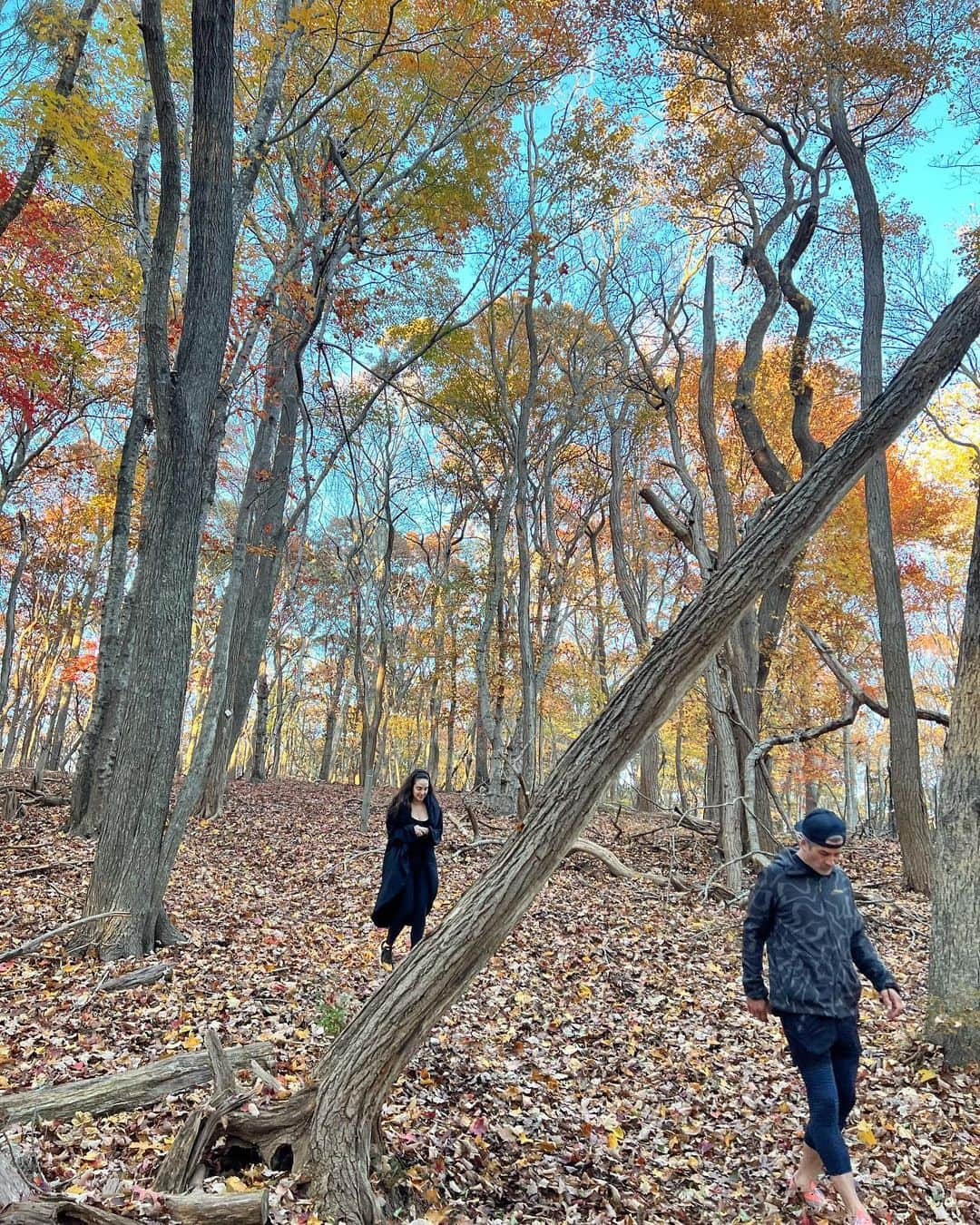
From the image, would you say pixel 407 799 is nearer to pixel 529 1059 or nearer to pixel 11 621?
pixel 529 1059

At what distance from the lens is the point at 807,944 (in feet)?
10.6

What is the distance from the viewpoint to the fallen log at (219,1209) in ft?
7.95

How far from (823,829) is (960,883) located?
2533 mm

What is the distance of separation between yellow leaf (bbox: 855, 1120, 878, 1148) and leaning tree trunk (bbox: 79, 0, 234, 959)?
5.10 meters

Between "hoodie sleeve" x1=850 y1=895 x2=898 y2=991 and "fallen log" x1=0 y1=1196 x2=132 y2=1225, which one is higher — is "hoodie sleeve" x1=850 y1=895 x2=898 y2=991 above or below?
above

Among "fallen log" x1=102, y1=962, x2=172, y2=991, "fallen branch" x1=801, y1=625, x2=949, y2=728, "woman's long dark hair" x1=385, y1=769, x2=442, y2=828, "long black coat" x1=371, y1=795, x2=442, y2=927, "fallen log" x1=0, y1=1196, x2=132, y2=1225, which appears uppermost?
"fallen branch" x1=801, y1=625, x2=949, y2=728

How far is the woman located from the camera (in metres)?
5.95

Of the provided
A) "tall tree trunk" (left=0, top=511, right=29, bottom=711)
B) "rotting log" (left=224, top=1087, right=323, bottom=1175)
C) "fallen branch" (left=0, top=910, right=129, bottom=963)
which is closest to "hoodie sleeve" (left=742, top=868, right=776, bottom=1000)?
"rotting log" (left=224, top=1087, right=323, bottom=1175)

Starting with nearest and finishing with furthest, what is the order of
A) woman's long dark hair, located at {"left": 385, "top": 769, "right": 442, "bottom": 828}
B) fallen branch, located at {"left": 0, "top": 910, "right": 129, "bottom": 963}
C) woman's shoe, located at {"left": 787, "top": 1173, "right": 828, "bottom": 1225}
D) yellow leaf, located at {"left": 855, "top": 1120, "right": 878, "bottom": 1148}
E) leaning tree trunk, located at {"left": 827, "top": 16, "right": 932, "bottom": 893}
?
1. woman's shoe, located at {"left": 787, "top": 1173, "right": 828, "bottom": 1225}
2. yellow leaf, located at {"left": 855, "top": 1120, "right": 878, "bottom": 1148}
3. fallen branch, located at {"left": 0, "top": 910, "right": 129, "bottom": 963}
4. woman's long dark hair, located at {"left": 385, "top": 769, "right": 442, "bottom": 828}
5. leaning tree trunk, located at {"left": 827, "top": 16, "right": 932, "bottom": 893}

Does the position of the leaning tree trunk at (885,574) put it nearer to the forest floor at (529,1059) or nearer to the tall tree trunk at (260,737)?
the forest floor at (529,1059)

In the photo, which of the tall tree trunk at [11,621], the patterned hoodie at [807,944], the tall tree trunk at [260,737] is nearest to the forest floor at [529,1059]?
the patterned hoodie at [807,944]

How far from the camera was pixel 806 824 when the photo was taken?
3.30m

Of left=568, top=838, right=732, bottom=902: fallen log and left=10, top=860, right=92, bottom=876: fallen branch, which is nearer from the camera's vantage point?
left=10, top=860, right=92, bottom=876: fallen branch

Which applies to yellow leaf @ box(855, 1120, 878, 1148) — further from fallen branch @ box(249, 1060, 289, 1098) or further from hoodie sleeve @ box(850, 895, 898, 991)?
fallen branch @ box(249, 1060, 289, 1098)
